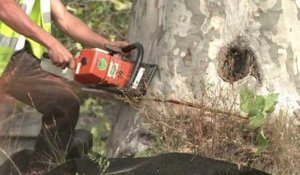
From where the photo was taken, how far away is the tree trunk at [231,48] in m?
4.63

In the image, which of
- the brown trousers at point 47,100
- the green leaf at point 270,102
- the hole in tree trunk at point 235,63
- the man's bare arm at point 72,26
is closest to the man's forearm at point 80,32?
the man's bare arm at point 72,26

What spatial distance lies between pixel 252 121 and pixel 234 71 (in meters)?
0.52

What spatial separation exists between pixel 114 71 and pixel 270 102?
985 mm

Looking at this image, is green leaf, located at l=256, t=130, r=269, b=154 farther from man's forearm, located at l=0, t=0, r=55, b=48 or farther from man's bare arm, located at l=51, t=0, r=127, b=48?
man's bare arm, located at l=51, t=0, r=127, b=48

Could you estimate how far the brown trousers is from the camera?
4996 mm

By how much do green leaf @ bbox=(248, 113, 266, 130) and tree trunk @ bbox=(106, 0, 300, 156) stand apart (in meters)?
0.35

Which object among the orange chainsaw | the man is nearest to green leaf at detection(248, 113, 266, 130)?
the orange chainsaw

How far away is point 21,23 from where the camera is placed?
4.56 meters

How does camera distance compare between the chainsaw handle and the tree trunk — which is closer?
the tree trunk

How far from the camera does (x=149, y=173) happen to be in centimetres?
406

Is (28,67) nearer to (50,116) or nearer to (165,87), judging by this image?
(50,116)

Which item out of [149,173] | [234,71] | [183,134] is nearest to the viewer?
[149,173]

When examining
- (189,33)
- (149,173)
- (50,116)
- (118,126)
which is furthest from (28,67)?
(149,173)

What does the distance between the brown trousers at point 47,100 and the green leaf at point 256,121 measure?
1317mm
